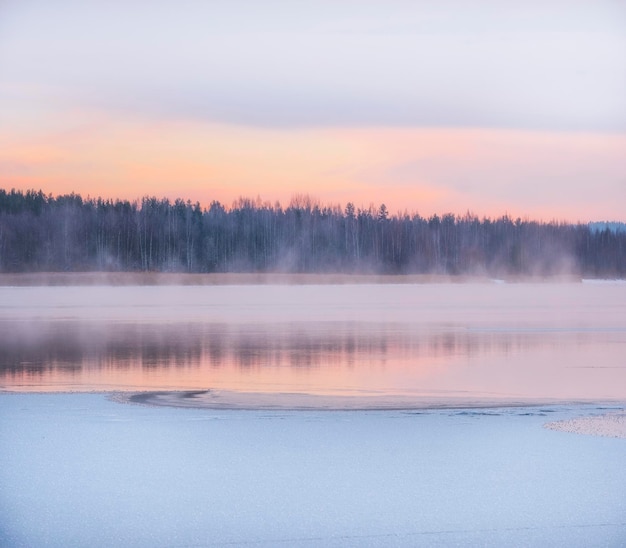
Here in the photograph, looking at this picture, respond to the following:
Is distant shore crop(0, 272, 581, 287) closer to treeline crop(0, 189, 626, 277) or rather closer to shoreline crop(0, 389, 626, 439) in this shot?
treeline crop(0, 189, 626, 277)

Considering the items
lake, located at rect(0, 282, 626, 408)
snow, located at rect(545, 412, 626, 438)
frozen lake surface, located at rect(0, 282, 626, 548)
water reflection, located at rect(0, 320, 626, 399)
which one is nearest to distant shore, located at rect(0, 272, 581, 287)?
lake, located at rect(0, 282, 626, 408)

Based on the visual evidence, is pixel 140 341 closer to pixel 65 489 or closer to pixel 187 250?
pixel 65 489

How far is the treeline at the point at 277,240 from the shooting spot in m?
78.8

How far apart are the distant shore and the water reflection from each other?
4433cm

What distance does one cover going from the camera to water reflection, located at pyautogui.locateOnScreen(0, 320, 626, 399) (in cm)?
988

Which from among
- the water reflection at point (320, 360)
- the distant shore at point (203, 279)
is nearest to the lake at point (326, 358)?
the water reflection at point (320, 360)

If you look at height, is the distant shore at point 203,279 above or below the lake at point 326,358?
above

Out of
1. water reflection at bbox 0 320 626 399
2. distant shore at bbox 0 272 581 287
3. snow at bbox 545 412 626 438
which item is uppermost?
distant shore at bbox 0 272 581 287

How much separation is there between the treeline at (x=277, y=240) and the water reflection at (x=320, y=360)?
60301 mm

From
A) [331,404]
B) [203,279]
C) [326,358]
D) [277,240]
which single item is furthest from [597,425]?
[277,240]

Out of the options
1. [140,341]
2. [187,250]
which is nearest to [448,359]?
[140,341]

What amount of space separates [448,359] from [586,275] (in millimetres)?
87312

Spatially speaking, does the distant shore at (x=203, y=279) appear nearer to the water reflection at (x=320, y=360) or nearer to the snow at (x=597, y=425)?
the water reflection at (x=320, y=360)

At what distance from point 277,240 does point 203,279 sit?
20.0 meters
